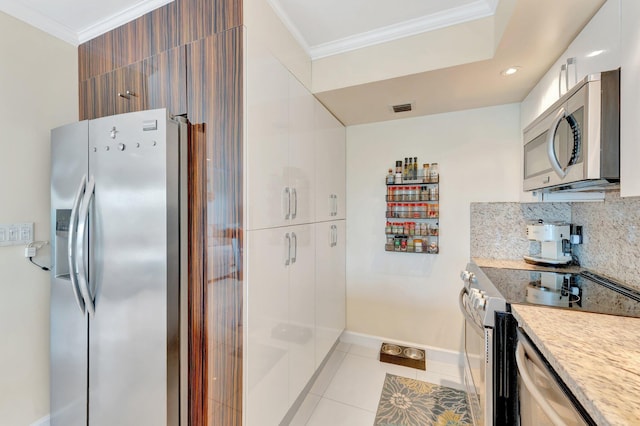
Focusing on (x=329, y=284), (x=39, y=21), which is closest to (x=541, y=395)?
(x=329, y=284)

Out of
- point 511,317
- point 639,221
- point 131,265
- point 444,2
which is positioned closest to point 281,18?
point 444,2

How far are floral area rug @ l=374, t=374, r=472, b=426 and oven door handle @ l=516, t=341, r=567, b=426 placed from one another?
118 centimetres

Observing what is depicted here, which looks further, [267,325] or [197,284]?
[267,325]

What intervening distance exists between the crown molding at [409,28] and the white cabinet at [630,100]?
700mm

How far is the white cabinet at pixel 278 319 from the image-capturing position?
4.43ft

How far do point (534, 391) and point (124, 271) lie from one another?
1.71 meters

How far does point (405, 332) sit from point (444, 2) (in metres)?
2.57

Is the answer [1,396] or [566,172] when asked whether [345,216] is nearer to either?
[566,172]

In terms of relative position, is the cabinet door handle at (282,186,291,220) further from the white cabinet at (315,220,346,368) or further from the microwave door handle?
the microwave door handle

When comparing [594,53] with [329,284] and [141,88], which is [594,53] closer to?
[329,284]

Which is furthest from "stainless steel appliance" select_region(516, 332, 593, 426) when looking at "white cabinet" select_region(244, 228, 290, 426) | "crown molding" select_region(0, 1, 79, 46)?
"crown molding" select_region(0, 1, 79, 46)

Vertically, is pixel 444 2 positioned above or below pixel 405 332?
above

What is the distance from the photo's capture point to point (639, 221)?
1.29m

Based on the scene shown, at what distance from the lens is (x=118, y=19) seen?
1579 mm
